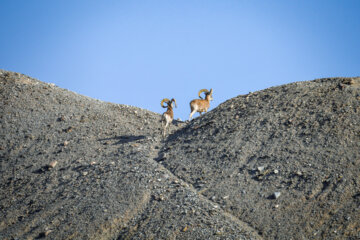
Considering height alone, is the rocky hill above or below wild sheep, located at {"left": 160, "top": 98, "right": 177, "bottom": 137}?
below

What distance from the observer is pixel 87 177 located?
19.1 m

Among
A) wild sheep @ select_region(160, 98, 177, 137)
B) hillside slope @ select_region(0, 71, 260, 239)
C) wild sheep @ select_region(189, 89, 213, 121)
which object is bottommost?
hillside slope @ select_region(0, 71, 260, 239)

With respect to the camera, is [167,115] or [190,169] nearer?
[190,169]

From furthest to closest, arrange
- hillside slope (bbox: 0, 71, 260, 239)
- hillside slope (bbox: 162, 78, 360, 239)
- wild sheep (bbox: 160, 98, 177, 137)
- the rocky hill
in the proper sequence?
wild sheep (bbox: 160, 98, 177, 137), hillside slope (bbox: 0, 71, 260, 239), the rocky hill, hillside slope (bbox: 162, 78, 360, 239)

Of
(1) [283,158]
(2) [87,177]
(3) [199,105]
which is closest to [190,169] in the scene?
(1) [283,158]

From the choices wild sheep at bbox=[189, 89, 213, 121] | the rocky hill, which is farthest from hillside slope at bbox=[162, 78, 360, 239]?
wild sheep at bbox=[189, 89, 213, 121]

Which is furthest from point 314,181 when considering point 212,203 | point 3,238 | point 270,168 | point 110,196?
point 3,238

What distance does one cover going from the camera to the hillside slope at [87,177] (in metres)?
15.0

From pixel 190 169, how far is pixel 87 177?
5.21 metres

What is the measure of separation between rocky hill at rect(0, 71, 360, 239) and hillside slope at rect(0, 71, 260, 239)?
→ 0.06 metres

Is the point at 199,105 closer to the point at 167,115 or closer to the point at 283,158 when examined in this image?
the point at 167,115

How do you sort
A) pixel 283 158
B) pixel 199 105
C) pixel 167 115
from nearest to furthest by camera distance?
1. pixel 283 158
2. pixel 167 115
3. pixel 199 105

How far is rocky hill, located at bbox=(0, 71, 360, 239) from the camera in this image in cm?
1473

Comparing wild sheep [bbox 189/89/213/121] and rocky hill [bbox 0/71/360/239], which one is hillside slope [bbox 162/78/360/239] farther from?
wild sheep [bbox 189/89/213/121]
